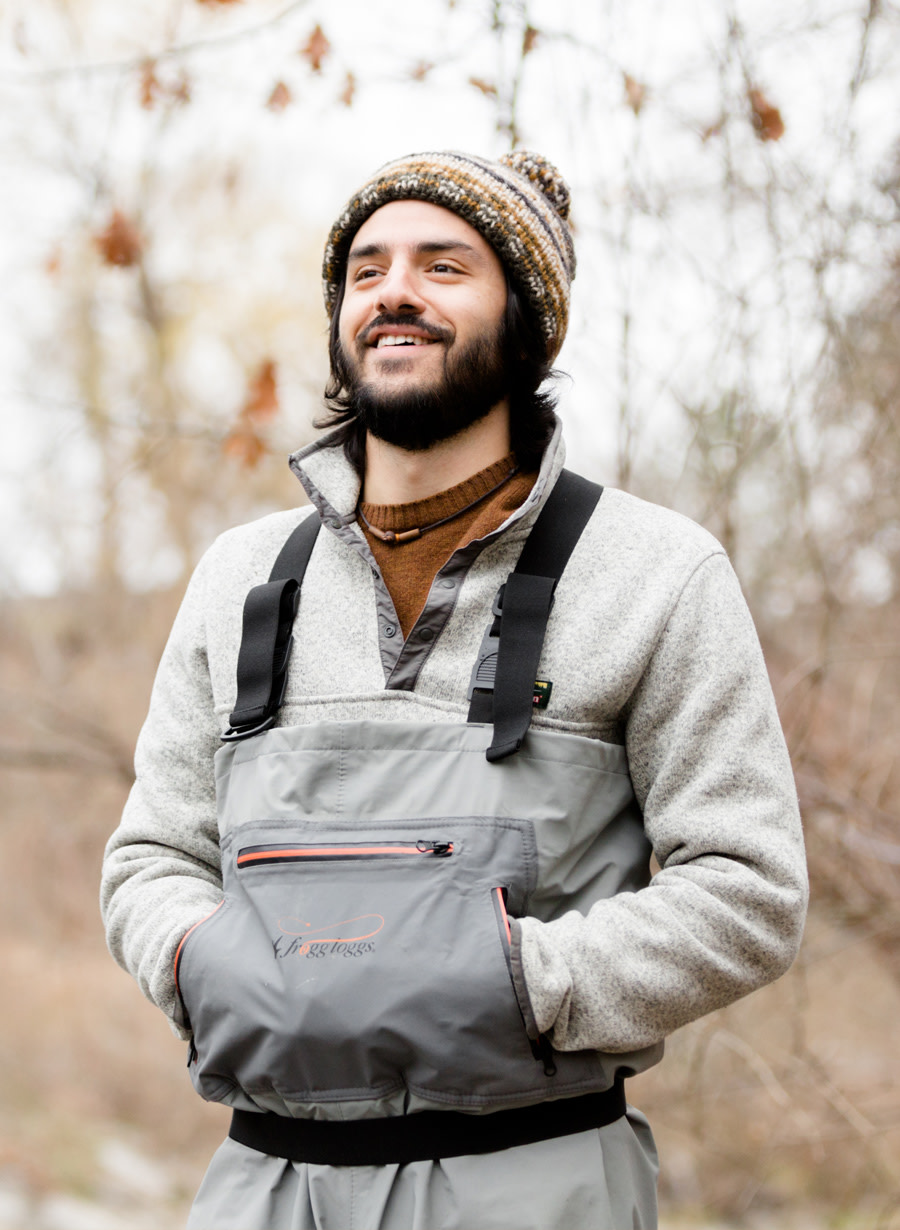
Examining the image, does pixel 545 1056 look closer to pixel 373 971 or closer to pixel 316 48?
pixel 373 971

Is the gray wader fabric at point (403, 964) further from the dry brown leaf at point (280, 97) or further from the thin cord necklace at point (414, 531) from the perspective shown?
the dry brown leaf at point (280, 97)

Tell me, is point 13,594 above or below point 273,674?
below

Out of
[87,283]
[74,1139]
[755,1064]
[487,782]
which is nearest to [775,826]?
[487,782]

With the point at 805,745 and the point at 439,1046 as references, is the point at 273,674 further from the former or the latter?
the point at 805,745

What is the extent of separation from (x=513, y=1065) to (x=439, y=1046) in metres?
0.12

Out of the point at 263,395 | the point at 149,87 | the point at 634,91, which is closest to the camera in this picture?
the point at 634,91

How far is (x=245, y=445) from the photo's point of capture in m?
3.99

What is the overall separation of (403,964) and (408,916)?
0.07 meters

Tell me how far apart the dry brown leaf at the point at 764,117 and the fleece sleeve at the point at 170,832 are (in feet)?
6.46

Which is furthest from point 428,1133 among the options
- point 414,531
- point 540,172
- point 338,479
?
point 540,172

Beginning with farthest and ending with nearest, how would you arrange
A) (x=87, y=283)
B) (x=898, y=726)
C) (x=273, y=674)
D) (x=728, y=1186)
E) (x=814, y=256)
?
(x=87, y=283), (x=728, y=1186), (x=898, y=726), (x=814, y=256), (x=273, y=674)

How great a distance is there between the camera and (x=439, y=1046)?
1.53 meters

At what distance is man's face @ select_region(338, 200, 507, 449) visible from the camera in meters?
2.05

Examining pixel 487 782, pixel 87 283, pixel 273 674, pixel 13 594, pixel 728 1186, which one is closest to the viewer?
pixel 487 782
